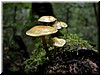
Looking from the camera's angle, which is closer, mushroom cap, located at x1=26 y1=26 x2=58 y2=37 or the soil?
mushroom cap, located at x1=26 y1=26 x2=58 y2=37

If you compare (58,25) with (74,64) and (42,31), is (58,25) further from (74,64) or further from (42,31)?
(74,64)

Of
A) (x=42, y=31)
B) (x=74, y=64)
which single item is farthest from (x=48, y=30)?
(x=74, y=64)

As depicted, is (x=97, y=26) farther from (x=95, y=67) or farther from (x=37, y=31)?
(x=37, y=31)

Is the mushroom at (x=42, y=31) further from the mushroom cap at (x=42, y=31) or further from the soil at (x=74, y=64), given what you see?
the soil at (x=74, y=64)

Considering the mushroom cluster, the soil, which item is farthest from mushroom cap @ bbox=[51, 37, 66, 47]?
the soil

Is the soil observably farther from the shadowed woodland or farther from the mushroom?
the mushroom

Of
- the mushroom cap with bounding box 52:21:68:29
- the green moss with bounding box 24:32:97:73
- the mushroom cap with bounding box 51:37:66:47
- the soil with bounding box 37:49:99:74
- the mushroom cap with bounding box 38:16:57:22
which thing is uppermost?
the mushroom cap with bounding box 38:16:57:22

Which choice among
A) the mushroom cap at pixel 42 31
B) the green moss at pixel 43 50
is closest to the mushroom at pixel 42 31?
Answer: the mushroom cap at pixel 42 31
